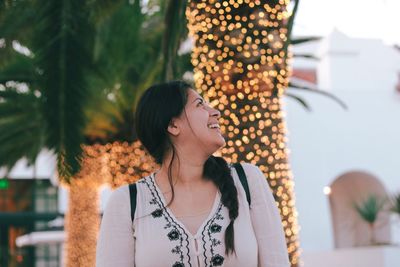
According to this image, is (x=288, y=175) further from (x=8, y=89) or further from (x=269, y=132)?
(x=8, y=89)

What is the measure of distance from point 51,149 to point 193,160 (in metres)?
3.73

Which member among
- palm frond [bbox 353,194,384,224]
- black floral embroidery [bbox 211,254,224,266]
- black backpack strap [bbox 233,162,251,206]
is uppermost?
palm frond [bbox 353,194,384,224]

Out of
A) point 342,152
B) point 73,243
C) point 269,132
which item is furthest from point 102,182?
point 342,152

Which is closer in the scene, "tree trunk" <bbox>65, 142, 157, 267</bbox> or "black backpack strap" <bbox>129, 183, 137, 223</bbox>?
"black backpack strap" <bbox>129, 183, 137, 223</bbox>

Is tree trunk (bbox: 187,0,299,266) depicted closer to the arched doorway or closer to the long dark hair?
the long dark hair

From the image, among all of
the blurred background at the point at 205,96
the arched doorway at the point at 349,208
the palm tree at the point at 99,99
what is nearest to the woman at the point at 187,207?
the blurred background at the point at 205,96

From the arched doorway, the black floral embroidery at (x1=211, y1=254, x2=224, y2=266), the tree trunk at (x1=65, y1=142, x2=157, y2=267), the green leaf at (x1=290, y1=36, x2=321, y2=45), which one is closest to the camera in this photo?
the black floral embroidery at (x1=211, y1=254, x2=224, y2=266)

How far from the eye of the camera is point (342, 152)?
73.5ft

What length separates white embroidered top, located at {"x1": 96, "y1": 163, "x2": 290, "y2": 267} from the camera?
2.40 meters

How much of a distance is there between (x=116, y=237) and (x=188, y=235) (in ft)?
0.78

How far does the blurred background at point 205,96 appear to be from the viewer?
662 cm

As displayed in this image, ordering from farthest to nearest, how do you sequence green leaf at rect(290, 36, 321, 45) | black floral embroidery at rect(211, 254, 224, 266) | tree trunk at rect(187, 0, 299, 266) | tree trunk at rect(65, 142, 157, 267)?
tree trunk at rect(65, 142, 157, 267) < green leaf at rect(290, 36, 321, 45) < tree trunk at rect(187, 0, 299, 266) < black floral embroidery at rect(211, 254, 224, 266)

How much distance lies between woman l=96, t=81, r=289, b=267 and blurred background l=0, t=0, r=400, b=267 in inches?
130

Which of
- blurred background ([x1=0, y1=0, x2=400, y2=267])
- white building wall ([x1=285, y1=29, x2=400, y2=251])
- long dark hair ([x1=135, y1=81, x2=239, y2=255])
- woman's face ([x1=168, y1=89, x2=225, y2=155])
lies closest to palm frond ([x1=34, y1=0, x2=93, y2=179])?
blurred background ([x1=0, y1=0, x2=400, y2=267])
